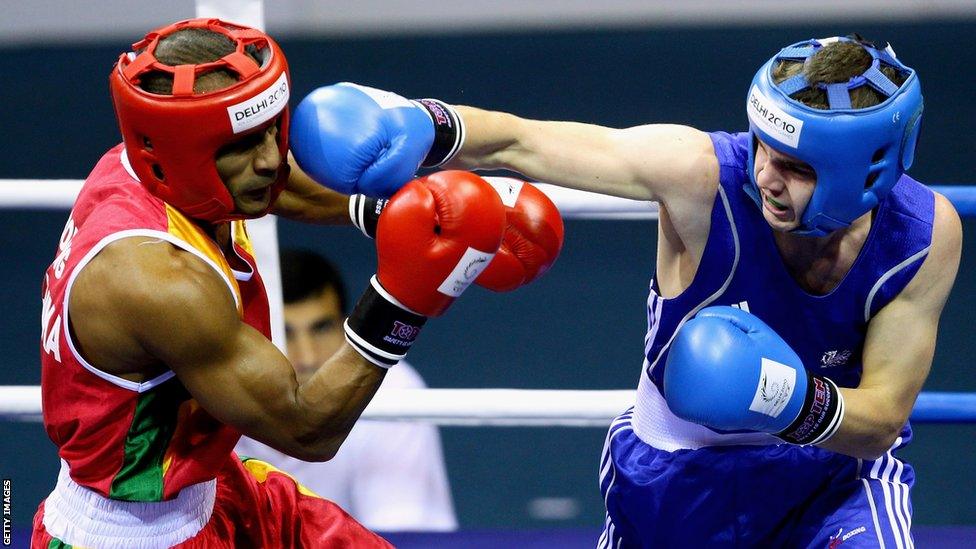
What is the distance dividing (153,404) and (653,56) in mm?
4812

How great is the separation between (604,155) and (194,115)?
27.3 inches

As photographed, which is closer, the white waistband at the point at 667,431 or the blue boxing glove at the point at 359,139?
the blue boxing glove at the point at 359,139

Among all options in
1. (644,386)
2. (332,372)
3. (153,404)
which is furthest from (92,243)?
(644,386)

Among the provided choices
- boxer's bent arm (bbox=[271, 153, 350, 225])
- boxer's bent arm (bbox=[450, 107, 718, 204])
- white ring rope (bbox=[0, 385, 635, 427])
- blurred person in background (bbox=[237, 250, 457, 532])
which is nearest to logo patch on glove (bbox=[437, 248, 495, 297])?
boxer's bent arm (bbox=[450, 107, 718, 204])

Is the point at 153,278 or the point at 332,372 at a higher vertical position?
the point at 153,278

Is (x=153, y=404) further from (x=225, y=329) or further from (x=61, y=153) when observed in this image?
(x=61, y=153)

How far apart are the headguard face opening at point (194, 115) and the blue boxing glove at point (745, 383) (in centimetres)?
73

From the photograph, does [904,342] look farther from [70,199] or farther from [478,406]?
[70,199]

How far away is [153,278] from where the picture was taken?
2006 millimetres

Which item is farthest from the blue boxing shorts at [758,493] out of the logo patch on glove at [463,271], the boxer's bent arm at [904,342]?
the logo patch on glove at [463,271]

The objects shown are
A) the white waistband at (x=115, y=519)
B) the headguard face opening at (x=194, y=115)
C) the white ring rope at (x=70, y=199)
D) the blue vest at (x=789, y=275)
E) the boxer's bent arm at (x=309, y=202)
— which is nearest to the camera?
the headguard face opening at (x=194, y=115)

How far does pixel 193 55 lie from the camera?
2057 mm

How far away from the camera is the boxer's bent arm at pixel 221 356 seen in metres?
2.01

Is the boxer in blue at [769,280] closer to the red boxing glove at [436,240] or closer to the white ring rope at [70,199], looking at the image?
the red boxing glove at [436,240]
